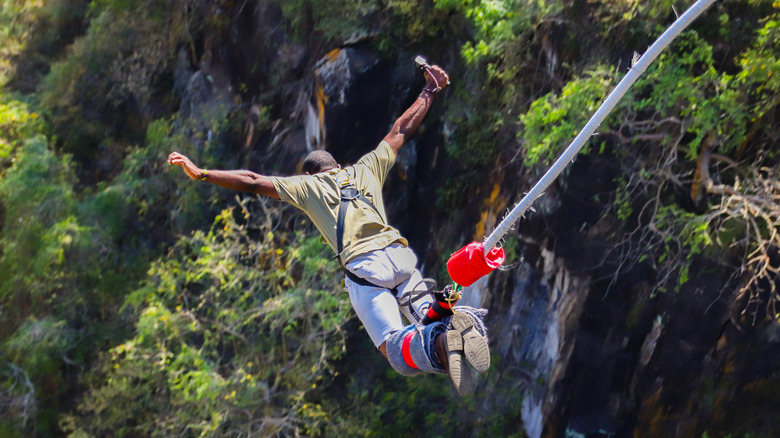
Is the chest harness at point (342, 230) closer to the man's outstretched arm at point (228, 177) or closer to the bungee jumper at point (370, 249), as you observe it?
the bungee jumper at point (370, 249)

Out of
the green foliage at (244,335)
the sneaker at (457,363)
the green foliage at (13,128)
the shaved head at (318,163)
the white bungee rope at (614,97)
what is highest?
the white bungee rope at (614,97)

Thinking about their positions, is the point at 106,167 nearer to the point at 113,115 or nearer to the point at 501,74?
the point at 113,115

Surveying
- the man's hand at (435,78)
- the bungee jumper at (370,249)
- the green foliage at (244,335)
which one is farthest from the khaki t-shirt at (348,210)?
the green foliage at (244,335)

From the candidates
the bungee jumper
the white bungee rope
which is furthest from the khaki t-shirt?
the white bungee rope

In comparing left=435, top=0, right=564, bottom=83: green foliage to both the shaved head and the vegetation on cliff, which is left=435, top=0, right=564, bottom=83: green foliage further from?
the shaved head

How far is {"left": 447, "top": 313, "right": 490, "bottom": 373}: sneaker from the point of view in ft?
14.4

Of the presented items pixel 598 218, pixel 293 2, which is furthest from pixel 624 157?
pixel 293 2

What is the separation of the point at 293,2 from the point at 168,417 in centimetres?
540

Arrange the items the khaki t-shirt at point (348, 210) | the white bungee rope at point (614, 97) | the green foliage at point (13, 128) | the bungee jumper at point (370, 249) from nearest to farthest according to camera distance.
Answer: the white bungee rope at point (614, 97) → the bungee jumper at point (370, 249) → the khaki t-shirt at point (348, 210) → the green foliage at point (13, 128)

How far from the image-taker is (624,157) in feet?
23.8

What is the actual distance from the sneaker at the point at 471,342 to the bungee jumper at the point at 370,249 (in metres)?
0.10

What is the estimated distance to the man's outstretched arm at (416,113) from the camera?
5.58 m

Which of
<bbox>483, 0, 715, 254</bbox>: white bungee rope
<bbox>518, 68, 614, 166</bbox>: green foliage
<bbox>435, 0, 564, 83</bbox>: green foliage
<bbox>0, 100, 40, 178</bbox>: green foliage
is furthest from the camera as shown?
<bbox>0, 100, 40, 178</bbox>: green foliage

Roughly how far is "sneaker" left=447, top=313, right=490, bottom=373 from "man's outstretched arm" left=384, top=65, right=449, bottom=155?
61.1 inches
